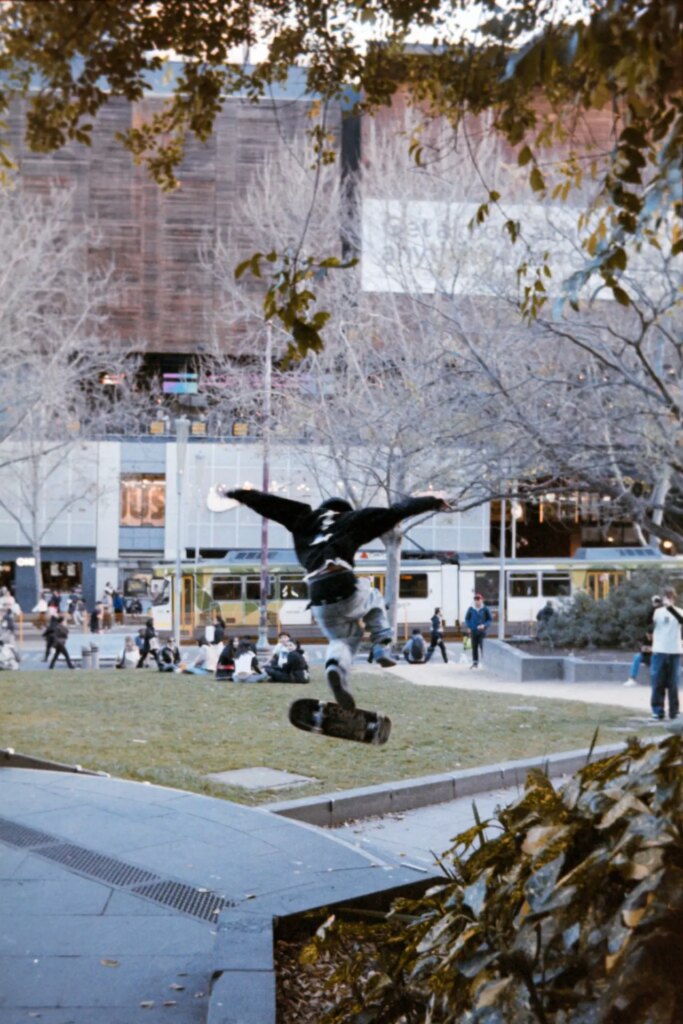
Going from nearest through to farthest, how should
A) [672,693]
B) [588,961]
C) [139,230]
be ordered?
1. [588,961]
2. [139,230]
3. [672,693]

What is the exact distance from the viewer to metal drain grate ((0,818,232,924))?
5605 mm

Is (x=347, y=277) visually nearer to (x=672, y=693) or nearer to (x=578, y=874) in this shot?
(x=672, y=693)

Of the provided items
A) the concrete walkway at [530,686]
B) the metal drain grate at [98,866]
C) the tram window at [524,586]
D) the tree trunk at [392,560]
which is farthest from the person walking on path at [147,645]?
the tree trunk at [392,560]

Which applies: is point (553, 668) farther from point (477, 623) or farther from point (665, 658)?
point (665, 658)

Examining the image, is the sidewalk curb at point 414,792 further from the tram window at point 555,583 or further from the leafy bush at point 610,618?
the tram window at point 555,583

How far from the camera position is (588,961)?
6.98ft

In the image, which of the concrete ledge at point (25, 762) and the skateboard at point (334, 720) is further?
the concrete ledge at point (25, 762)

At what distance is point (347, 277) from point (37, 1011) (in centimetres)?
1415

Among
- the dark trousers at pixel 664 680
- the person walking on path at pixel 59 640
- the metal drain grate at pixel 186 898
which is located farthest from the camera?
the person walking on path at pixel 59 640

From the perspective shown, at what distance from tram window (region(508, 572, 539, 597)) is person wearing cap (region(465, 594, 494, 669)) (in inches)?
191

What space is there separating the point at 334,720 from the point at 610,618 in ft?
61.9

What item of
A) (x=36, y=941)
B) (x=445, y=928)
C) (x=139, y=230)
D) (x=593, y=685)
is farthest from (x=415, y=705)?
(x=445, y=928)

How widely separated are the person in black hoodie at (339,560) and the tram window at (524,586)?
24.7 metres

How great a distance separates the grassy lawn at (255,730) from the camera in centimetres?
1015
